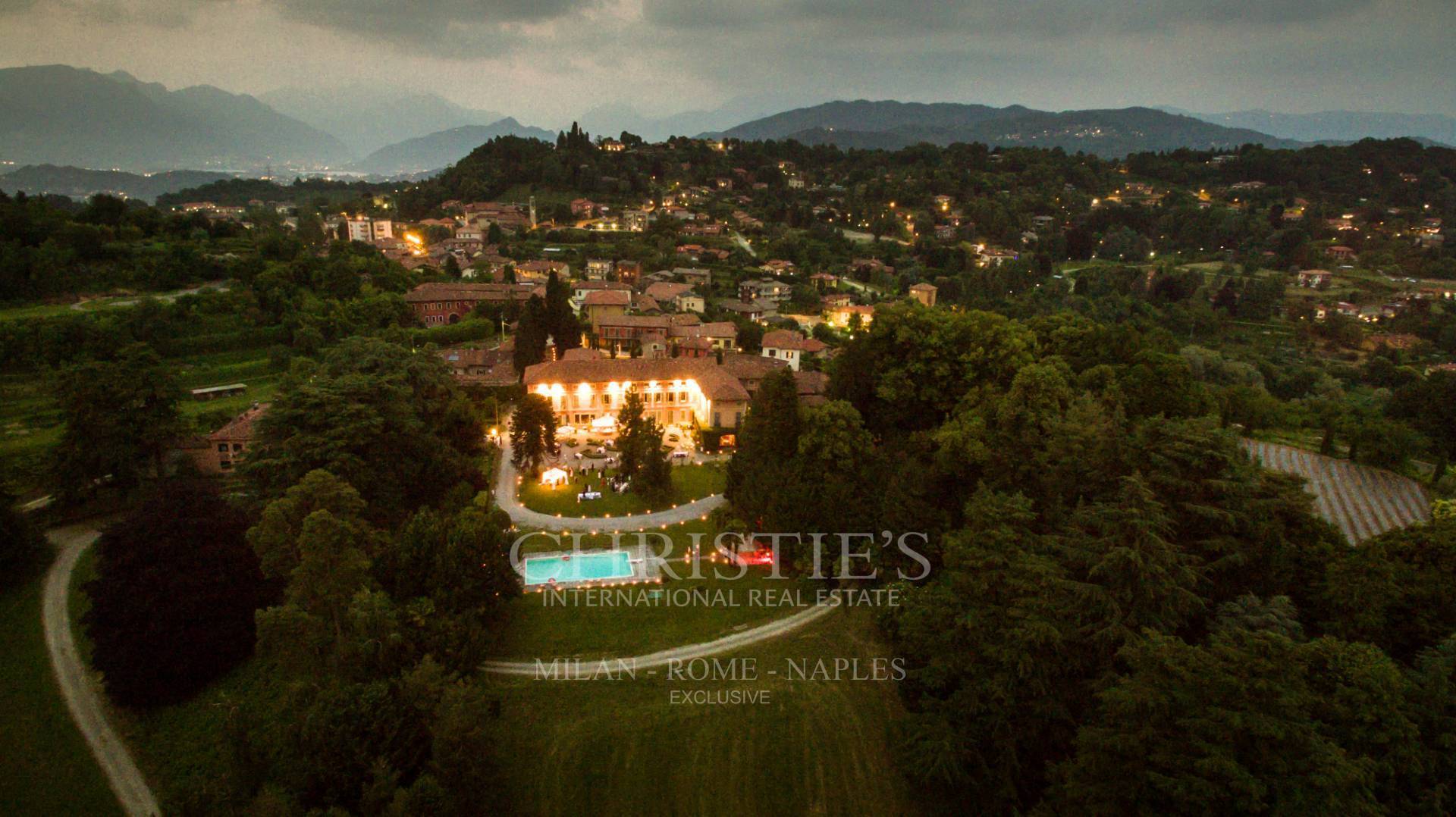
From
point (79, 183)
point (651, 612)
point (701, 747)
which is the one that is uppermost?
point (79, 183)

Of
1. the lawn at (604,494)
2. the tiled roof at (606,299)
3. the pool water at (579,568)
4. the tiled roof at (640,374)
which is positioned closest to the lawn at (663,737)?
the pool water at (579,568)

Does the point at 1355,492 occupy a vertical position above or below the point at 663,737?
above

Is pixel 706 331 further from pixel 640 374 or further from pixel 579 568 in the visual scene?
pixel 579 568

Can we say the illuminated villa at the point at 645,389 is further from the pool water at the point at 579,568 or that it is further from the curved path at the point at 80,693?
the curved path at the point at 80,693

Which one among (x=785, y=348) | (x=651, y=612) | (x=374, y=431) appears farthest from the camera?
(x=785, y=348)

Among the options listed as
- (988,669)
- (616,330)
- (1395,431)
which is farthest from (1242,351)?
(988,669)

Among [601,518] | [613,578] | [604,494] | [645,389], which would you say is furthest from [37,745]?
[645,389]

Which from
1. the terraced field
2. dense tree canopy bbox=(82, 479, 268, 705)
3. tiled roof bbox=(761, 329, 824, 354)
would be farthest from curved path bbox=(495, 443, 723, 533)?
the terraced field

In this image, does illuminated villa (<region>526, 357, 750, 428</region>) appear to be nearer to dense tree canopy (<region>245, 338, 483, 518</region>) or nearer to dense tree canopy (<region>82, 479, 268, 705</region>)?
dense tree canopy (<region>245, 338, 483, 518</region>)
